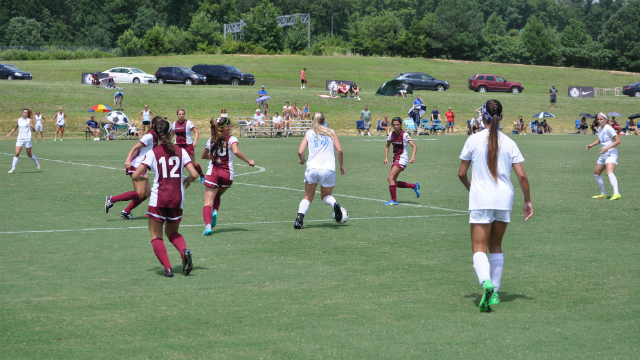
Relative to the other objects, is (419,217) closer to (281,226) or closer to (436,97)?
(281,226)

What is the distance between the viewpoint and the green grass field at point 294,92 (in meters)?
46.1

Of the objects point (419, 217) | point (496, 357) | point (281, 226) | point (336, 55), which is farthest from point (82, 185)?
point (336, 55)

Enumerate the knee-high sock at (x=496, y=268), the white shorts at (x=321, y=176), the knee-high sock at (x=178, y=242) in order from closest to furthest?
1. the knee-high sock at (x=496, y=268)
2. the knee-high sock at (x=178, y=242)
3. the white shorts at (x=321, y=176)

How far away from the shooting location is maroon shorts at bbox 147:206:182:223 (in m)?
7.50

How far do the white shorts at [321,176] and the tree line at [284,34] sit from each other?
7659cm

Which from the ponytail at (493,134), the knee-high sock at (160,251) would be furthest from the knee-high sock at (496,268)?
the knee-high sock at (160,251)

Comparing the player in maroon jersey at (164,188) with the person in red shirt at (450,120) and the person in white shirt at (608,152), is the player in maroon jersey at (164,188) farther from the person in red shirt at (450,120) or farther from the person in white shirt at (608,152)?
the person in red shirt at (450,120)

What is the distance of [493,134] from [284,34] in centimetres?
9336

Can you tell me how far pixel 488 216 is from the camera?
246 inches

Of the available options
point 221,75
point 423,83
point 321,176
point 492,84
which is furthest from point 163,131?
point 492,84

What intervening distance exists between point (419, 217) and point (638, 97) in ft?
202

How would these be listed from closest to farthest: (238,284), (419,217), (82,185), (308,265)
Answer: (238,284) < (308,265) < (419,217) < (82,185)

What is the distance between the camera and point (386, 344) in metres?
5.26

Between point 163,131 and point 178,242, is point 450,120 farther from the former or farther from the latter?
point 163,131
